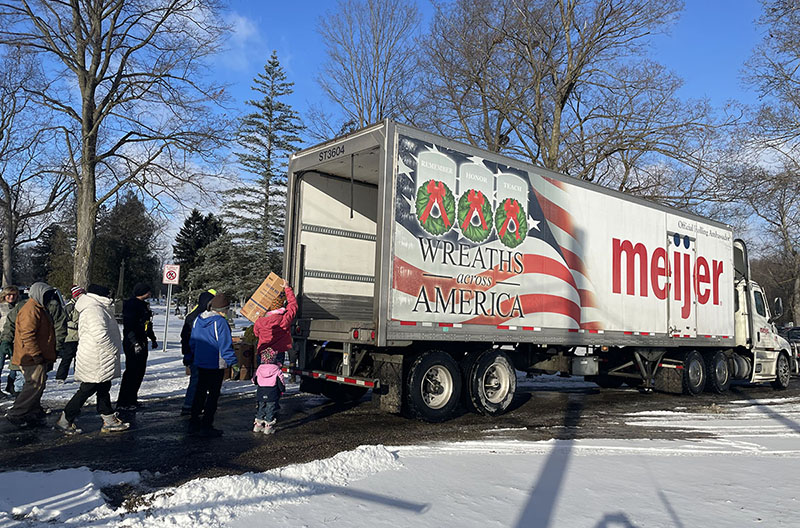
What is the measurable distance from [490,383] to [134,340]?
5006 mm

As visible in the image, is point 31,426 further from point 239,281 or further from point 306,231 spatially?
point 239,281

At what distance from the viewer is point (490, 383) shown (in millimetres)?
9008

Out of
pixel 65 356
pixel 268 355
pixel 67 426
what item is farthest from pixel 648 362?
pixel 65 356

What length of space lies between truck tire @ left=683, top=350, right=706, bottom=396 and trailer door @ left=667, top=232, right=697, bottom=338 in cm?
55

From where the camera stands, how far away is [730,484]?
5.32 meters

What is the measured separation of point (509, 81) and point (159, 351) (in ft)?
46.4

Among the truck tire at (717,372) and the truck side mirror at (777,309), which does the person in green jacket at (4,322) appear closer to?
the truck tire at (717,372)

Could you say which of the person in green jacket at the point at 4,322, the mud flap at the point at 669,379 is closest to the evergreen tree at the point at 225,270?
the person in green jacket at the point at 4,322

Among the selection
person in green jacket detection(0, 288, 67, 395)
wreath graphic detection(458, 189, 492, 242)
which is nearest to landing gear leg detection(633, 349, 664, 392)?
wreath graphic detection(458, 189, 492, 242)

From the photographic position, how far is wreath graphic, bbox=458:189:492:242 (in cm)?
820

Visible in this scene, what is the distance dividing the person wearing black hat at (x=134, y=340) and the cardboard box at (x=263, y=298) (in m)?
1.38

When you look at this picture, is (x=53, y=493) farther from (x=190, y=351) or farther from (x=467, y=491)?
(x=190, y=351)

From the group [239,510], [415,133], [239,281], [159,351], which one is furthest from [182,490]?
[239,281]

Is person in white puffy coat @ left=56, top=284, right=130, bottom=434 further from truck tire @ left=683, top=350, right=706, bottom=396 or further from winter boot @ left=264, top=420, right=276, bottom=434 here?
truck tire @ left=683, top=350, right=706, bottom=396
